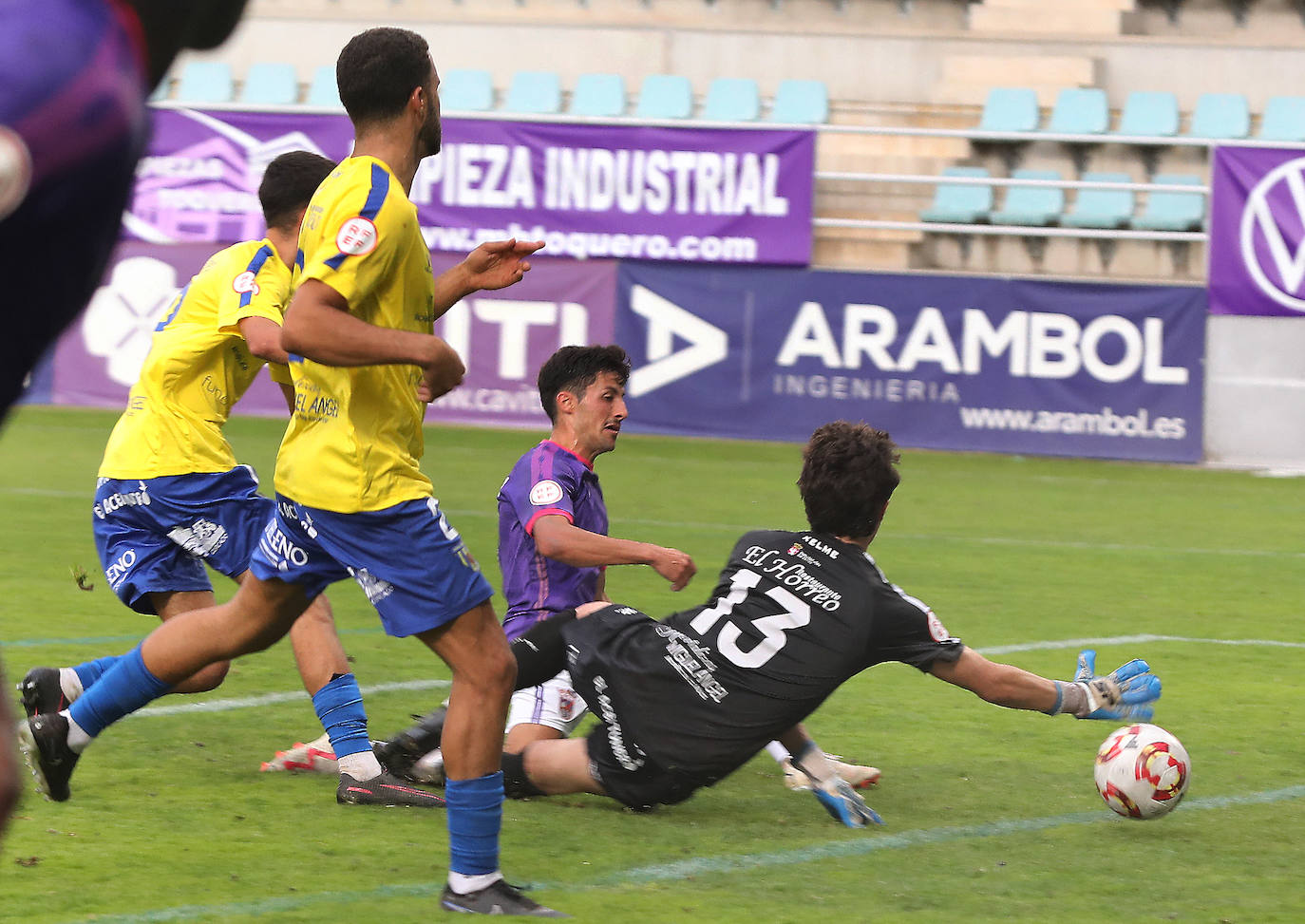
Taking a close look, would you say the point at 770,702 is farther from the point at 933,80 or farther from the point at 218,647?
the point at 933,80

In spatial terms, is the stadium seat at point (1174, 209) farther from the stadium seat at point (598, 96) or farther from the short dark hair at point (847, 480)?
the short dark hair at point (847, 480)

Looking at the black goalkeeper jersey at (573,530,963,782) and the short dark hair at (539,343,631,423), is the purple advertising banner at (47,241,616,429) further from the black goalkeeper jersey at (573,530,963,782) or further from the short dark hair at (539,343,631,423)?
the black goalkeeper jersey at (573,530,963,782)

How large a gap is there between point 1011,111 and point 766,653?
16.9 m

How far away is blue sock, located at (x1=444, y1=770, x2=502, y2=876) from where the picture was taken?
12.3ft

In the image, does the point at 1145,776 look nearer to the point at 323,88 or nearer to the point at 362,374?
the point at 362,374

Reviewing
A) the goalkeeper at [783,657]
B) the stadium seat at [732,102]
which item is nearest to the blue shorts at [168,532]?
the goalkeeper at [783,657]

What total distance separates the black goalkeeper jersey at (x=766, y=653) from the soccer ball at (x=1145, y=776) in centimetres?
60

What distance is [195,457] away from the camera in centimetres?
550

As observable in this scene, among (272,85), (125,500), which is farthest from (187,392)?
(272,85)

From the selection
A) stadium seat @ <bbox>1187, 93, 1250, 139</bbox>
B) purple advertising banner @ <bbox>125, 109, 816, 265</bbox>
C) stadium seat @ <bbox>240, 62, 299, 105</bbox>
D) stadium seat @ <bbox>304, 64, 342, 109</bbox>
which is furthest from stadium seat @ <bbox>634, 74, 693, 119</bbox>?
stadium seat @ <bbox>1187, 93, 1250, 139</bbox>

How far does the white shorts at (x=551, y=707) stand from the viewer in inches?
204

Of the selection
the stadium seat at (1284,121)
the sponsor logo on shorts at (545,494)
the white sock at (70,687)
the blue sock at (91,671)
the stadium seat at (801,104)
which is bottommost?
the white sock at (70,687)

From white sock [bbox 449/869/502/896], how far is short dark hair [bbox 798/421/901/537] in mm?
1377

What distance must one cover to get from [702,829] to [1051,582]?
17.2 ft
